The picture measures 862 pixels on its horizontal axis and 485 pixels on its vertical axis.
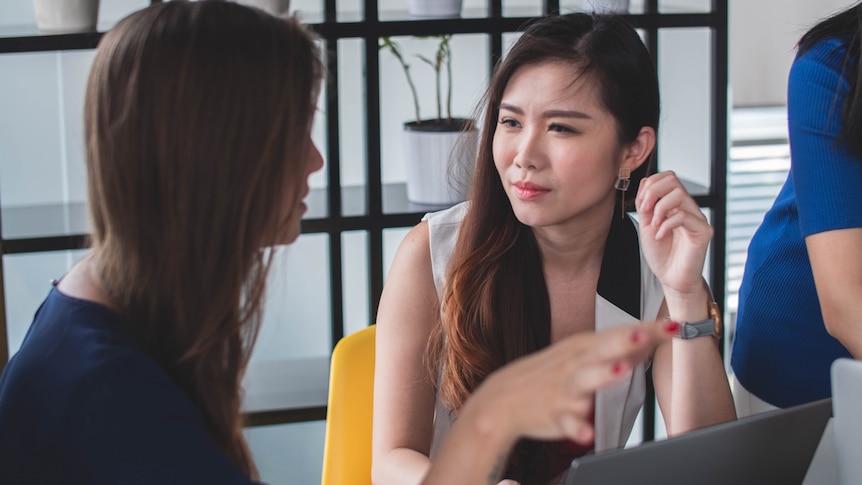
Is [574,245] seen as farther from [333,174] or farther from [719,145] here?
[719,145]

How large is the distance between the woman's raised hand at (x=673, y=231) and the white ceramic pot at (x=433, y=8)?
97cm

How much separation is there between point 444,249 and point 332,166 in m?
0.75

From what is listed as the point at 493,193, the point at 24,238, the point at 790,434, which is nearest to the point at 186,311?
Result: the point at 790,434

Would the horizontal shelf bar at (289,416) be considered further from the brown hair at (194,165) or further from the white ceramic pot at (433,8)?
the brown hair at (194,165)

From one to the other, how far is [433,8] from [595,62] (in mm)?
811

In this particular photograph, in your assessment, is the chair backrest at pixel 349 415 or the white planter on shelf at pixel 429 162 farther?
the white planter on shelf at pixel 429 162

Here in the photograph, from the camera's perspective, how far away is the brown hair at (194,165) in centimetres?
95

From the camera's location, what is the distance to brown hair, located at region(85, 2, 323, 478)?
3.13ft

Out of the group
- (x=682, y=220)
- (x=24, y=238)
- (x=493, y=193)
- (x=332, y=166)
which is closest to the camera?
(x=682, y=220)

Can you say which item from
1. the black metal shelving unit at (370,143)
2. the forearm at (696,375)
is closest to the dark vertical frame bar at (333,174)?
the black metal shelving unit at (370,143)

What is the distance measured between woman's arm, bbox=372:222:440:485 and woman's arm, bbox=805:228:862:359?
1.95ft

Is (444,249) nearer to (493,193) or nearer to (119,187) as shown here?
(493,193)

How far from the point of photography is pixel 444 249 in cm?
171

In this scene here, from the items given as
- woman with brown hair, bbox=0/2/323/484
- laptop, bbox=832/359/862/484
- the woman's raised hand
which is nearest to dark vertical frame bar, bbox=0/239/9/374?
woman with brown hair, bbox=0/2/323/484
